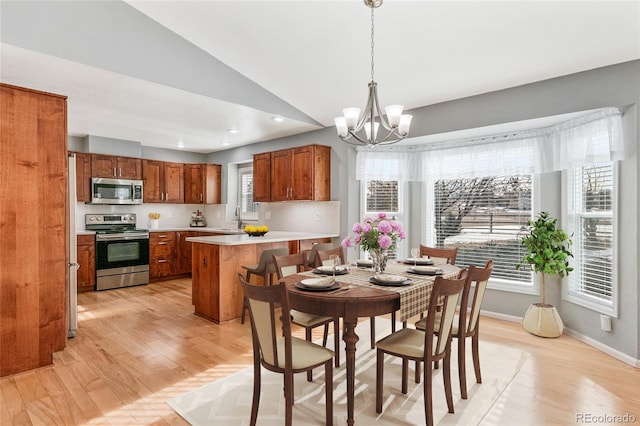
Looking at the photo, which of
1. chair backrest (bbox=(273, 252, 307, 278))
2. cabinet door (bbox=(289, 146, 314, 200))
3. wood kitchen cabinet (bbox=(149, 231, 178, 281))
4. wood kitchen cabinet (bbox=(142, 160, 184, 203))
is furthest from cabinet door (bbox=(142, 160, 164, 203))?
chair backrest (bbox=(273, 252, 307, 278))

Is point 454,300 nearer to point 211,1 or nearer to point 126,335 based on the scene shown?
point 211,1

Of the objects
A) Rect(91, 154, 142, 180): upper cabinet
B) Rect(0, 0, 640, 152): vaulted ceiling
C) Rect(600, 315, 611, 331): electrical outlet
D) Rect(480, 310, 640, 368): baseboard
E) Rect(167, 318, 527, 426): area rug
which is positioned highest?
Rect(0, 0, 640, 152): vaulted ceiling

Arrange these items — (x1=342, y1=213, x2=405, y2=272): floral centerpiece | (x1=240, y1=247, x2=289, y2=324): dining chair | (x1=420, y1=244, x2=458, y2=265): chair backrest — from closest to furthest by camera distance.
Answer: (x1=342, y1=213, x2=405, y2=272): floral centerpiece → (x1=420, y1=244, x2=458, y2=265): chair backrest → (x1=240, y1=247, x2=289, y2=324): dining chair

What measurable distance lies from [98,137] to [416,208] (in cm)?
513

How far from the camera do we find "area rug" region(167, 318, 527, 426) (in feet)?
7.08

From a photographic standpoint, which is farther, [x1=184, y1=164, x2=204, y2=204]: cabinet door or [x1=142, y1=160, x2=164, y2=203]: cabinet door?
[x1=184, y1=164, x2=204, y2=204]: cabinet door

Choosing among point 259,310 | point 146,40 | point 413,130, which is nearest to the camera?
point 259,310

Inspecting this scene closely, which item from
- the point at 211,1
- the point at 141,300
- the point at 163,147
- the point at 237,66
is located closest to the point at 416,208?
the point at 237,66

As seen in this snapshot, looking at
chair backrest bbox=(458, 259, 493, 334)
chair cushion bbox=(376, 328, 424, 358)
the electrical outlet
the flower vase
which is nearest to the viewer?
chair cushion bbox=(376, 328, 424, 358)

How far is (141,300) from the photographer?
5.00 metres

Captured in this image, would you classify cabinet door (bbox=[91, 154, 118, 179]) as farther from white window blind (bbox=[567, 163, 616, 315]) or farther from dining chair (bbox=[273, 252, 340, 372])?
white window blind (bbox=[567, 163, 616, 315])

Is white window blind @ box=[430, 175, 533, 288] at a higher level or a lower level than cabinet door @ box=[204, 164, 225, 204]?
lower

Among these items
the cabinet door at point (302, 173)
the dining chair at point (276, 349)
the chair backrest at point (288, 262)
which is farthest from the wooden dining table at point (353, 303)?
the cabinet door at point (302, 173)

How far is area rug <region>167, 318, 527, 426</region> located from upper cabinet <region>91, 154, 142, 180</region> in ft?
15.5
